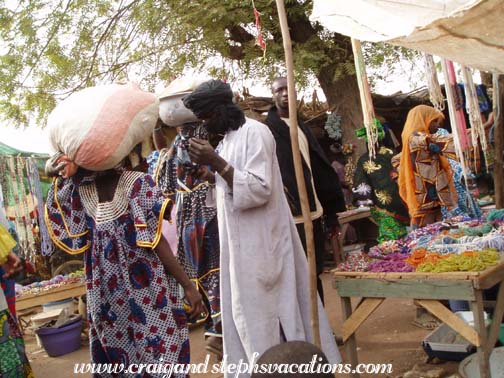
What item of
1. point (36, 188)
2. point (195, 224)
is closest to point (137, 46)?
point (36, 188)

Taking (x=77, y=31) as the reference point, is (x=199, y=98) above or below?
below

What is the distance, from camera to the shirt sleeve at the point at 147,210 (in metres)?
2.65

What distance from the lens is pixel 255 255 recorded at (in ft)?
9.59

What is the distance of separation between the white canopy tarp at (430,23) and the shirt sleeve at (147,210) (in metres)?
1.26

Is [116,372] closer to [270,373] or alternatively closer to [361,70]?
[270,373]

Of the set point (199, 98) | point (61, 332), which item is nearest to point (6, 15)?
point (61, 332)

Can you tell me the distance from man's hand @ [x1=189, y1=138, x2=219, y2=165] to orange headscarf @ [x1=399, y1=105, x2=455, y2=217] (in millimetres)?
3214

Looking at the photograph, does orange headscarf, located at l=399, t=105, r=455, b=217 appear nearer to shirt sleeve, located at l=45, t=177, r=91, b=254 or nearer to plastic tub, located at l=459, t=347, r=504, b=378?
plastic tub, located at l=459, t=347, r=504, b=378

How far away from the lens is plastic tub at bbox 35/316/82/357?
6211 millimetres

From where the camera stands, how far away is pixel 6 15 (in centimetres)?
838

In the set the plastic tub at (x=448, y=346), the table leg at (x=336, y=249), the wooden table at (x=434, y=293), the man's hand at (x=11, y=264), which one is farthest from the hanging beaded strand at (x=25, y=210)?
the plastic tub at (x=448, y=346)

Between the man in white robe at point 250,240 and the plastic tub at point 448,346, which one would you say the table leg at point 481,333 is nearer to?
the plastic tub at point 448,346

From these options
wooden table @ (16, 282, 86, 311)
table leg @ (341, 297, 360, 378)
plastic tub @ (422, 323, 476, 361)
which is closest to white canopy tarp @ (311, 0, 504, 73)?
table leg @ (341, 297, 360, 378)

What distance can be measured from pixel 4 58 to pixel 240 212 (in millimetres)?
7138
